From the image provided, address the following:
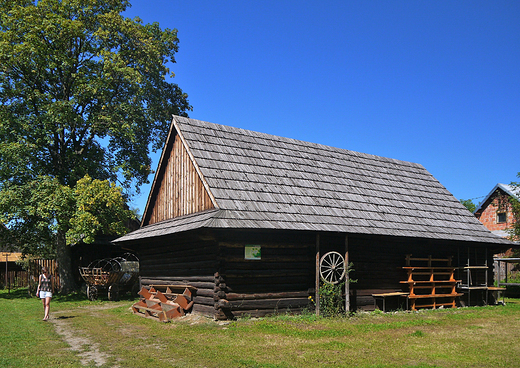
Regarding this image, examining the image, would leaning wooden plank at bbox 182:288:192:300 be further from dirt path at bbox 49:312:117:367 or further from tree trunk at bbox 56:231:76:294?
tree trunk at bbox 56:231:76:294

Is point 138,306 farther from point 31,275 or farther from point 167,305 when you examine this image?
point 31,275

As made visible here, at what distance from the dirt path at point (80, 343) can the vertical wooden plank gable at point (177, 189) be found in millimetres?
4916

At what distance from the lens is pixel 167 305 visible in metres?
14.1

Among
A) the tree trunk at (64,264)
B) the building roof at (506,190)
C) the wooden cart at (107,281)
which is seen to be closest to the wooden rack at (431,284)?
the wooden cart at (107,281)

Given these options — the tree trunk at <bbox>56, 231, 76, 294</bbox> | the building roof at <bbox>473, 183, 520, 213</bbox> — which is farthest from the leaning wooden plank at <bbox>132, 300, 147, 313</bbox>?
the building roof at <bbox>473, 183, 520, 213</bbox>

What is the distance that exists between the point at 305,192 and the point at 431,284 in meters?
5.91

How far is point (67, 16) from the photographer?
23.2m

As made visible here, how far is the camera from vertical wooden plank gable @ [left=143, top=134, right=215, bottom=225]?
15242 mm

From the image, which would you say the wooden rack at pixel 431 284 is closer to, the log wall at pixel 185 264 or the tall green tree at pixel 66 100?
the log wall at pixel 185 264

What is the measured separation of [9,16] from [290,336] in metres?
20.3

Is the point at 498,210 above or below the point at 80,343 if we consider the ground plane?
above

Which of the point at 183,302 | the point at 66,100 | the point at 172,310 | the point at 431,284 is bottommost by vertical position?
the point at 172,310

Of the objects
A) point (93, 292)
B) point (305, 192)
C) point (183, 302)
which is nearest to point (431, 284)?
point (305, 192)

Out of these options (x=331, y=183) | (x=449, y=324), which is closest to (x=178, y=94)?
(x=331, y=183)
